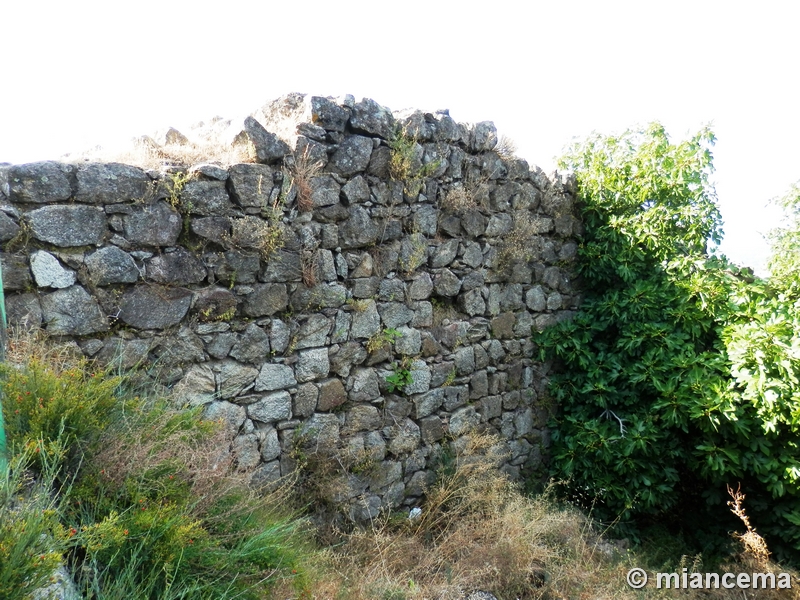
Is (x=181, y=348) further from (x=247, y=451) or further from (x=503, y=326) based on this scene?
(x=503, y=326)

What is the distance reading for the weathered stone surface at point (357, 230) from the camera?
14.2 ft

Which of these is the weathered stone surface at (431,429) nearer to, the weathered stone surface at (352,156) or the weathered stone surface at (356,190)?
the weathered stone surface at (356,190)

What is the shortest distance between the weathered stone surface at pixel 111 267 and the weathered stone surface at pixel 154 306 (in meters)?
0.09

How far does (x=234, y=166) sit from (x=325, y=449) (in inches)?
78.2

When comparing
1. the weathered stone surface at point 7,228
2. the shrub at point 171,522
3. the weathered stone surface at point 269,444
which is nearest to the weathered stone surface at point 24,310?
the weathered stone surface at point 7,228

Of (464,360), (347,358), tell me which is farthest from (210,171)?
(464,360)

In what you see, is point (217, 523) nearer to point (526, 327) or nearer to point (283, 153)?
point (283, 153)

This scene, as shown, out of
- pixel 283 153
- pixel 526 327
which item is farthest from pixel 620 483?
pixel 283 153

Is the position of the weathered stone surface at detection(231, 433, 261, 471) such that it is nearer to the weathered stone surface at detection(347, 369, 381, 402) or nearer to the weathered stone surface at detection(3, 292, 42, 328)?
the weathered stone surface at detection(347, 369, 381, 402)

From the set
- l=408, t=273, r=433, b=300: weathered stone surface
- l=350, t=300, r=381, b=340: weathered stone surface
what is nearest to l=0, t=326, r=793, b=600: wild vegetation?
l=350, t=300, r=381, b=340: weathered stone surface

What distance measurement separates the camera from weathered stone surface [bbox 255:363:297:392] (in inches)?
155

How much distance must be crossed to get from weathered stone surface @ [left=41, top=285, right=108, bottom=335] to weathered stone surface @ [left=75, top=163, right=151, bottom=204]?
50cm

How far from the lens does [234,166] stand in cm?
377

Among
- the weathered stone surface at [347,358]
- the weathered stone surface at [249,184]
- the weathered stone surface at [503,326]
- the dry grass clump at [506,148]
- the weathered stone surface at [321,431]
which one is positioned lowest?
the weathered stone surface at [321,431]
